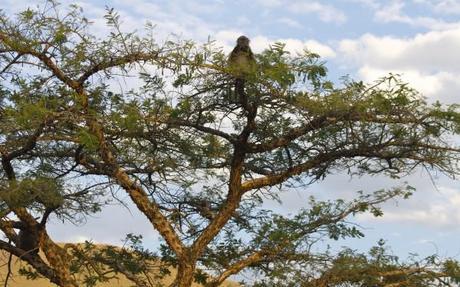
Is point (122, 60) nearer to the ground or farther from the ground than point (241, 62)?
farther from the ground

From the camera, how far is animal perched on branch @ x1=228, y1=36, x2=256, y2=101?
8.05 meters

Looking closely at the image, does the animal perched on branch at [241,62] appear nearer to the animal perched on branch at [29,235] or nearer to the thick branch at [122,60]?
the thick branch at [122,60]

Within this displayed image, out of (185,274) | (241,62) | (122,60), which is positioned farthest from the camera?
(185,274)

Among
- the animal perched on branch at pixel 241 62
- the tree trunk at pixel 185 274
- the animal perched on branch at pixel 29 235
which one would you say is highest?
the animal perched on branch at pixel 241 62

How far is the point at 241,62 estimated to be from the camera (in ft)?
27.5

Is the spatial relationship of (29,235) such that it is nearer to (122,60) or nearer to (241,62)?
(122,60)

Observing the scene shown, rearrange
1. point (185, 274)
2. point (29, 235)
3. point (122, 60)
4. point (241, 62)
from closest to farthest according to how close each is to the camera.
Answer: point (241, 62), point (122, 60), point (185, 274), point (29, 235)

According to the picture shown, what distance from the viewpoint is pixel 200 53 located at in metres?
8.22

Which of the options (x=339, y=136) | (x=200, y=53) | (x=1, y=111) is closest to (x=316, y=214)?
(x=339, y=136)

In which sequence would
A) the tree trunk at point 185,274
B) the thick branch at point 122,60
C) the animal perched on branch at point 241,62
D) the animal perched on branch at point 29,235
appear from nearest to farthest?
the animal perched on branch at point 241,62
the thick branch at point 122,60
the tree trunk at point 185,274
the animal perched on branch at point 29,235

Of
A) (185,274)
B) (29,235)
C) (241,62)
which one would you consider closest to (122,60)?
(241,62)

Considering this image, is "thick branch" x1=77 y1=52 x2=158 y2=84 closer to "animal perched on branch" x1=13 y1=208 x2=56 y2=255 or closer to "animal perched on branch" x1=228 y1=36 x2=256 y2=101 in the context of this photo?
"animal perched on branch" x1=228 y1=36 x2=256 y2=101

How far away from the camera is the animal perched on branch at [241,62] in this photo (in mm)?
8055

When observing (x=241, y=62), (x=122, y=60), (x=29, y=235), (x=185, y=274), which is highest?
(x=122, y=60)
